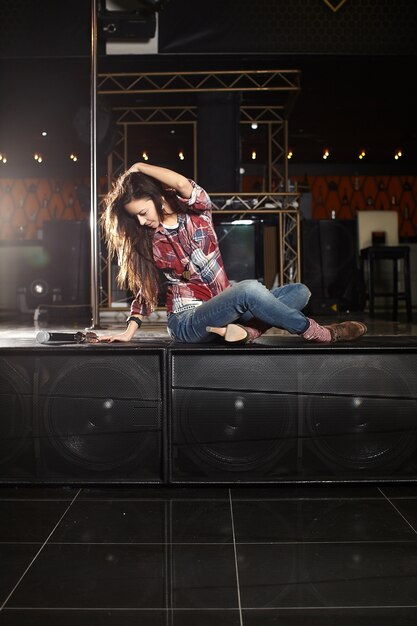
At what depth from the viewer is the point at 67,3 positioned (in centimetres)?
→ 572

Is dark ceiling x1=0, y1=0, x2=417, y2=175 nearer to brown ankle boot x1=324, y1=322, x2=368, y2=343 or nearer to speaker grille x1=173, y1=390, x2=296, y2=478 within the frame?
brown ankle boot x1=324, y1=322, x2=368, y2=343

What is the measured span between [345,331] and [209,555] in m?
1.06

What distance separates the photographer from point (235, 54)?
5.71m

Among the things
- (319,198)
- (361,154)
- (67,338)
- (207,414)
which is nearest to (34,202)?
(319,198)

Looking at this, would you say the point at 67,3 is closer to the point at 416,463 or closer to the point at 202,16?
the point at 202,16

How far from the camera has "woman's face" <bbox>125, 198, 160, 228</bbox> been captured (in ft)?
7.64

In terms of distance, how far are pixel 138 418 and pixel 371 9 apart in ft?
15.5

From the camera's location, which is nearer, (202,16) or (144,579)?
(144,579)

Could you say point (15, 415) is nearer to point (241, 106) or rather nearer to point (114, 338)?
point (114, 338)

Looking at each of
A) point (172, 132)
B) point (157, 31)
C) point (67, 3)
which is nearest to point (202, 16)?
point (157, 31)

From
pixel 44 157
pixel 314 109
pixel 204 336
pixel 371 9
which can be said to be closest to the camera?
pixel 204 336

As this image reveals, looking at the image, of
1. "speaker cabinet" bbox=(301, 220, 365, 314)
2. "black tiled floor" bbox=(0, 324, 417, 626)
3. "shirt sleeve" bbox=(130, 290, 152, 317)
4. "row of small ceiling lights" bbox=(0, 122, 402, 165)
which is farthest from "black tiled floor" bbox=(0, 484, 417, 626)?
"row of small ceiling lights" bbox=(0, 122, 402, 165)

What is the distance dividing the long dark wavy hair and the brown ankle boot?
2.24ft

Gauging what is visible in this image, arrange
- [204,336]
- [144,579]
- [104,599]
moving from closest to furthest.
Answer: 1. [104,599]
2. [144,579]
3. [204,336]
